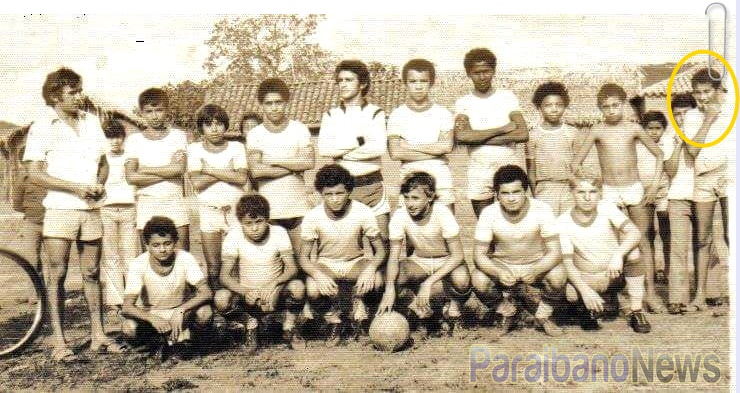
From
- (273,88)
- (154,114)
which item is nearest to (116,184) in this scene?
(154,114)

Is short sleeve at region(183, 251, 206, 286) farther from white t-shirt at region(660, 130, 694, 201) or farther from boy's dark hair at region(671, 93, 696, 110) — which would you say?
boy's dark hair at region(671, 93, 696, 110)

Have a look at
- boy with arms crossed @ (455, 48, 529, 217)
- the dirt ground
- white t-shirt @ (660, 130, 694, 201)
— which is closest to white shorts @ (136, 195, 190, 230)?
the dirt ground

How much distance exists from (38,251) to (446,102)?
2771mm

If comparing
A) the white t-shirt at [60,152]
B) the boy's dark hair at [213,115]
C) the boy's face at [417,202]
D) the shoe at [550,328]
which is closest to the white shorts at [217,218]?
the boy's dark hair at [213,115]

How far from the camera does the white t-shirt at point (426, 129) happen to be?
5266 mm

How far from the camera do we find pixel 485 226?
17.2 ft

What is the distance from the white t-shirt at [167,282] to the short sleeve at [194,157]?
0.55 meters

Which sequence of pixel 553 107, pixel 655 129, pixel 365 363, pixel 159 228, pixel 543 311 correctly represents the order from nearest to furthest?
pixel 365 363
pixel 159 228
pixel 543 311
pixel 553 107
pixel 655 129

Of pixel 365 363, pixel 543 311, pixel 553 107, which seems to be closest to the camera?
pixel 365 363

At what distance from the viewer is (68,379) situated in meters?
4.98

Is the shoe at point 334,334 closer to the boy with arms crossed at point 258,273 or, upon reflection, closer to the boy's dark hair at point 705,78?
the boy with arms crossed at point 258,273

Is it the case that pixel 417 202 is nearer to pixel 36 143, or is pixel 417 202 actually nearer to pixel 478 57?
pixel 478 57

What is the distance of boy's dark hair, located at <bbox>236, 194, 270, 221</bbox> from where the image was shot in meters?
5.14

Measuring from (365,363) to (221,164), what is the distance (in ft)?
5.08
